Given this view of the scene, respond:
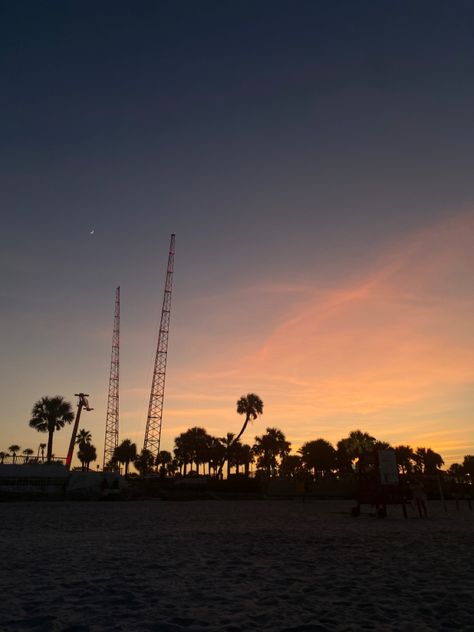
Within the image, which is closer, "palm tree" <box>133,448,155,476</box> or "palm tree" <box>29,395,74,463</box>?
"palm tree" <box>29,395,74,463</box>

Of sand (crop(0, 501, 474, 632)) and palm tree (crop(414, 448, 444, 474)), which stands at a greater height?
palm tree (crop(414, 448, 444, 474))

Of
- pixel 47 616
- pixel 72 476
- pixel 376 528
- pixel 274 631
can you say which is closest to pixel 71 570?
pixel 47 616

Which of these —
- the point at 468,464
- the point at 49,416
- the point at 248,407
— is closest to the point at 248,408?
the point at 248,407

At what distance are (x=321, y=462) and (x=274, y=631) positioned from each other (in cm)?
10979

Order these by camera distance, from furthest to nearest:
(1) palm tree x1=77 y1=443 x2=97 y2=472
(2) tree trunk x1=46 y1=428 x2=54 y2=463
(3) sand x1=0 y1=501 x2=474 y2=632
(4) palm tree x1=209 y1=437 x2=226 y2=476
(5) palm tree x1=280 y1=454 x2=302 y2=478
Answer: (1) palm tree x1=77 y1=443 x2=97 y2=472, (5) palm tree x1=280 y1=454 x2=302 y2=478, (4) palm tree x1=209 y1=437 x2=226 y2=476, (2) tree trunk x1=46 y1=428 x2=54 y2=463, (3) sand x1=0 y1=501 x2=474 y2=632

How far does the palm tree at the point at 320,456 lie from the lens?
11031 centimetres

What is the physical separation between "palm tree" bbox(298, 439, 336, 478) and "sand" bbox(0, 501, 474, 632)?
96.0 m

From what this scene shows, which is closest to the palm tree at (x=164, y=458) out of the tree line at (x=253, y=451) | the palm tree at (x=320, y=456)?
the tree line at (x=253, y=451)

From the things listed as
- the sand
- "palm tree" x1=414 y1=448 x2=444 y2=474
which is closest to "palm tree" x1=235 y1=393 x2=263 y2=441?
"palm tree" x1=414 y1=448 x2=444 y2=474

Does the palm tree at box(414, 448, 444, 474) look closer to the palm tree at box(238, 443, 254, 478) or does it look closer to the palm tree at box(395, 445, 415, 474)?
the palm tree at box(395, 445, 415, 474)

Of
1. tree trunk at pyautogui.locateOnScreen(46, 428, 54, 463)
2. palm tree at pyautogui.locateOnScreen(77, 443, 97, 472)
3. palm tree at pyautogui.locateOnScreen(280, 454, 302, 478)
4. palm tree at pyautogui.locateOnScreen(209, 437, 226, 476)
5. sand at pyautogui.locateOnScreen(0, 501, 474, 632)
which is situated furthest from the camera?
palm tree at pyautogui.locateOnScreen(77, 443, 97, 472)

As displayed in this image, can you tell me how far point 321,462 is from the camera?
111m

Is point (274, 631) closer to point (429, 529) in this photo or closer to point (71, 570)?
point (71, 570)

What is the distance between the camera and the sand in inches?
278
